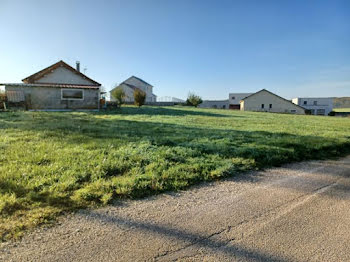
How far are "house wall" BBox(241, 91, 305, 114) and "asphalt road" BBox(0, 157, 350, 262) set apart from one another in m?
53.8

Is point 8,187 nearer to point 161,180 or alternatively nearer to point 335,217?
point 161,180

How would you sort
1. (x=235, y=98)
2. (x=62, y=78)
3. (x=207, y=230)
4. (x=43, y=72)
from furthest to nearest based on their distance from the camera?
(x=235, y=98)
(x=62, y=78)
(x=43, y=72)
(x=207, y=230)

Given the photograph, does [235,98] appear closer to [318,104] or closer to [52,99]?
[318,104]

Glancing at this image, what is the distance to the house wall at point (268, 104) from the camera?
172 ft

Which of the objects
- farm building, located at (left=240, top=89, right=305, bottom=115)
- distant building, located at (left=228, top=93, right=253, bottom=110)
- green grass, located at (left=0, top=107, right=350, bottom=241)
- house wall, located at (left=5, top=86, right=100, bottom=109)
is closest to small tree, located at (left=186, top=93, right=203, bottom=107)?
farm building, located at (left=240, top=89, right=305, bottom=115)

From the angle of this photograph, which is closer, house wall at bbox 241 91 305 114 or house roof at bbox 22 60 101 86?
house roof at bbox 22 60 101 86

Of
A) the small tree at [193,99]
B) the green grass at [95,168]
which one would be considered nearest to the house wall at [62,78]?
the green grass at [95,168]

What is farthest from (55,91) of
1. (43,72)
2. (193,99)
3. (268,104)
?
(268,104)

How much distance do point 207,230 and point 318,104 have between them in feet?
254

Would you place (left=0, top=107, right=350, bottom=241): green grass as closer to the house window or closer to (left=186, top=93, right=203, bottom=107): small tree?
the house window

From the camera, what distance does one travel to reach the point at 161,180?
323 cm

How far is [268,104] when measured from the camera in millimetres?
53781

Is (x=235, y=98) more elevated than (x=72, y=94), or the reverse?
(x=235, y=98)

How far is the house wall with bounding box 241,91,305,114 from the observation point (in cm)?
5250
